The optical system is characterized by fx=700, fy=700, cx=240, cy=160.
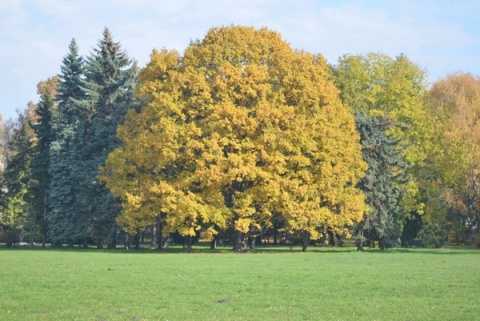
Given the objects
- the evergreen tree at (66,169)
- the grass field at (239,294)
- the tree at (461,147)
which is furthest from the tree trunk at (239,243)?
the grass field at (239,294)

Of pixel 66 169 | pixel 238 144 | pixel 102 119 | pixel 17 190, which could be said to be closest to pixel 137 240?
pixel 66 169

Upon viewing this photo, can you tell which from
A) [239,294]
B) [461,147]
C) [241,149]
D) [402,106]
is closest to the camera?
[239,294]

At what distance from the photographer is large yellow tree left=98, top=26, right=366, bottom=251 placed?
52375mm

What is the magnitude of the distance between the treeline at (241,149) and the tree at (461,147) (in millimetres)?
222

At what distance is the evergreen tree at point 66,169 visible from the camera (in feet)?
216

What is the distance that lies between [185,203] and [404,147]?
25.5 metres

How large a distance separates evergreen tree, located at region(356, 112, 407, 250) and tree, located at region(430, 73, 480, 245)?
7560mm

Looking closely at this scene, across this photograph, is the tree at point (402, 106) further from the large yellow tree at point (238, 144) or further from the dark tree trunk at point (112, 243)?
the dark tree trunk at point (112, 243)

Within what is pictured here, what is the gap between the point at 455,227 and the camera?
7556cm

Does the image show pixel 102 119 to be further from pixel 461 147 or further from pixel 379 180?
pixel 461 147

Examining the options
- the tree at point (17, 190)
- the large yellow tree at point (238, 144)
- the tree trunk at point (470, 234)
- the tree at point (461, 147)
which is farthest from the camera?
the tree at point (17, 190)

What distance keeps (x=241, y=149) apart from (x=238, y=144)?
2.57 ft

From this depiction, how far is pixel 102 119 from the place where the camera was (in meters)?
65.5

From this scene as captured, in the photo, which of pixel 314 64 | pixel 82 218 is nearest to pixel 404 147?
pixel 314 64
